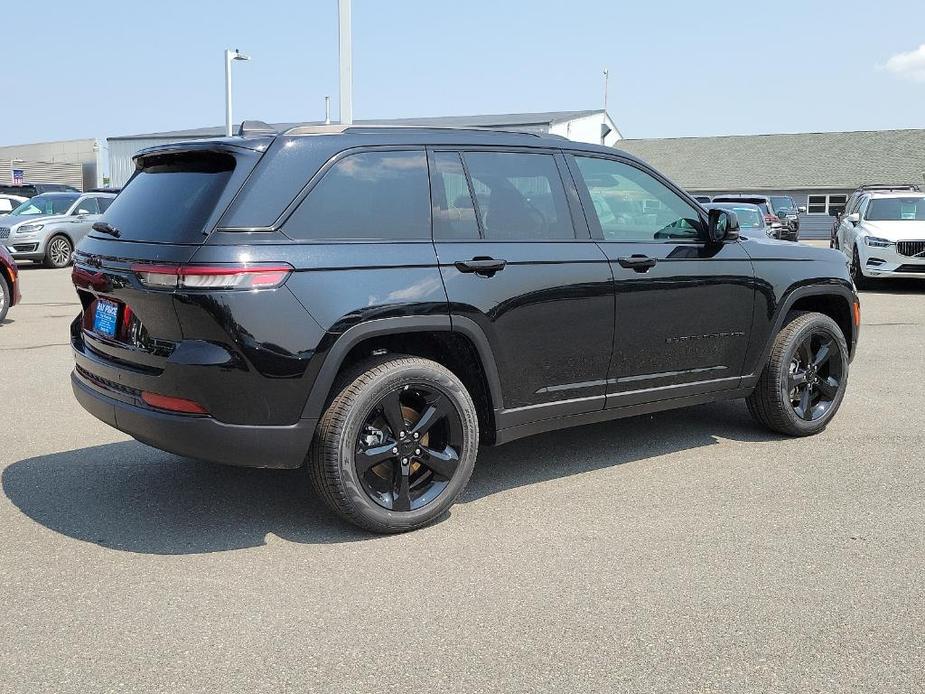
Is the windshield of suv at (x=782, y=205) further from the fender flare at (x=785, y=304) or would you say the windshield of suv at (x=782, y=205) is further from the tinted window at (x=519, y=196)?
the tinted window at (x=519, y=196)

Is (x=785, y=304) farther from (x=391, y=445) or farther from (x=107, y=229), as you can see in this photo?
(x=107, y=229)

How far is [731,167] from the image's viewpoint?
2103 inches

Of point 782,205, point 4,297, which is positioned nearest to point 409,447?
point 4,297

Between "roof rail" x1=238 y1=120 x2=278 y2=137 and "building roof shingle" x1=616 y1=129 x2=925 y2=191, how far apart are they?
1889 inches

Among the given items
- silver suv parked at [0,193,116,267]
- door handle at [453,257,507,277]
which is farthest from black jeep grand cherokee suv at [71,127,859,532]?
silver suv parked at [0,193,116,267]

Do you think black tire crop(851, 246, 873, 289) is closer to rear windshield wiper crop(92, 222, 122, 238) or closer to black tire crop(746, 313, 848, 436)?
black tire crop(746, 313, 848, 436)

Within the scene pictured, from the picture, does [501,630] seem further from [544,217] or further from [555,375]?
[544,217]

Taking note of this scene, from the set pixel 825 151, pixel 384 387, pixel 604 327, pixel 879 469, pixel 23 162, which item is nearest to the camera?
pixel 384 387

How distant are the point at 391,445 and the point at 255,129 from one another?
5.17 ft

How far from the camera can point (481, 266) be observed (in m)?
4.54

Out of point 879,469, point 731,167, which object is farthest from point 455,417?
point 731,167

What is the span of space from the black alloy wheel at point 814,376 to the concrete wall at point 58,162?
62687 mm

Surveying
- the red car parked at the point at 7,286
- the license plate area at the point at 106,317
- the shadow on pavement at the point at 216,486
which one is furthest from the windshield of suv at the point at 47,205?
the license plate area at the point at 106,317

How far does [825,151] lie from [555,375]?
52729 millimetres
